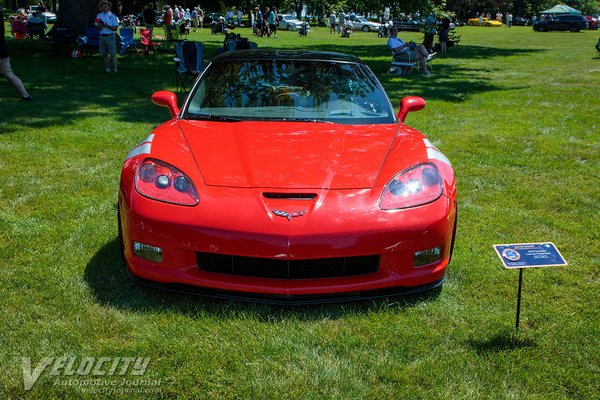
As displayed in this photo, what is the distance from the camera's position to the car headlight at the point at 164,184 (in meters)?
2.97

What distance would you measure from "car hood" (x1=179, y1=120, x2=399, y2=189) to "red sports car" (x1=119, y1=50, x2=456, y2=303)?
11mm

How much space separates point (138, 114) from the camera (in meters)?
9.03

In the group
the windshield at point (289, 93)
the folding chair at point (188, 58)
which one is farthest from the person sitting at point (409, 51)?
the windshield at point (289, 93)

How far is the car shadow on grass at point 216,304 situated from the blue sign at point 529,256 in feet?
2.15

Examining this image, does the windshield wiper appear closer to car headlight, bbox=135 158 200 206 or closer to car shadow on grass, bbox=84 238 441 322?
car headlight, bbox=135 158 200 206

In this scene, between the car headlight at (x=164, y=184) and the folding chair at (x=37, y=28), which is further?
the folding chair at (x=37, y=28)

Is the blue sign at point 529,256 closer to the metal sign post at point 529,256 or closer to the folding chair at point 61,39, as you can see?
the metal sign post at point 529,256

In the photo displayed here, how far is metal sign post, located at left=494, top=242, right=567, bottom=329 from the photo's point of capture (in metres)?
2.69

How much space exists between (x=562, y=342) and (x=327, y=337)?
3.95 ft

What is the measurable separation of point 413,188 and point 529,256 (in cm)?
72

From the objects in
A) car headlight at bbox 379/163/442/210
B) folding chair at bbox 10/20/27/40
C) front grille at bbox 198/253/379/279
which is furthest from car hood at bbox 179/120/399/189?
folding chair at bbox 10/20/27/40

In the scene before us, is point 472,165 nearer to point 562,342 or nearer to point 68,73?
point 562,342

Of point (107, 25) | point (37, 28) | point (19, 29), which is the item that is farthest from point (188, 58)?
point (19, 29)

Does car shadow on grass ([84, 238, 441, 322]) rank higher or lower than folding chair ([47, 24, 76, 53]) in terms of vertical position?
lower
